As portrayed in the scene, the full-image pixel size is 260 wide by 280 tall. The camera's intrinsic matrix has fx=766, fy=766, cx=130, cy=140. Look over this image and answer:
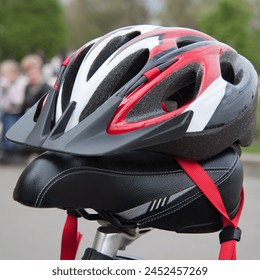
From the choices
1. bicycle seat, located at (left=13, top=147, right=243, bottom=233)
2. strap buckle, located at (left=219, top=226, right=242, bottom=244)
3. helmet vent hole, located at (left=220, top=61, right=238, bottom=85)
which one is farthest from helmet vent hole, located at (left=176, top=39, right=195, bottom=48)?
strap buckle, located at (left=219, top=226, right=242, bottom=244)

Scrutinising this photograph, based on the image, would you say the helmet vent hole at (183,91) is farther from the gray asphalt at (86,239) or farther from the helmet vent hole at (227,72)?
the gray asphalt at (86,239)

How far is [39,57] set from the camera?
1173cm

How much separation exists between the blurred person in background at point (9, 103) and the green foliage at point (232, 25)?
7.77 m

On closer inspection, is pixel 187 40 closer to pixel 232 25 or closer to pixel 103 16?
pixel 232 25

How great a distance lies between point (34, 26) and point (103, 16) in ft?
74.3

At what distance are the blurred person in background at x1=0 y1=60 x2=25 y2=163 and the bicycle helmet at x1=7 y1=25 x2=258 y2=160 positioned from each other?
356 inches

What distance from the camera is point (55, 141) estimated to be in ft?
6.30

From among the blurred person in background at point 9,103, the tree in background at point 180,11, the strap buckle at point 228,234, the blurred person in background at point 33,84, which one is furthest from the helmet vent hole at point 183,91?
the tree in background at point 180,11

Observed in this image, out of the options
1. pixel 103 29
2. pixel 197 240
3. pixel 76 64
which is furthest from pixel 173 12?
pixel 76 64

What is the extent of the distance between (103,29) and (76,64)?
59.5 metres

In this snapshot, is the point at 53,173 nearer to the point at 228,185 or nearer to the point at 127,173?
the point at 127,173

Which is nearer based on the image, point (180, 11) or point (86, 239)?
point (86, 239)

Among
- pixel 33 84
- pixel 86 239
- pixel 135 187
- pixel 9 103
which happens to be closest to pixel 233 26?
pixel 9 103

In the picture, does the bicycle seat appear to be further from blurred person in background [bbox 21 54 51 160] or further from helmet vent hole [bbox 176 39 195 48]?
blurred person in background [bbox 21 54 51 160]
